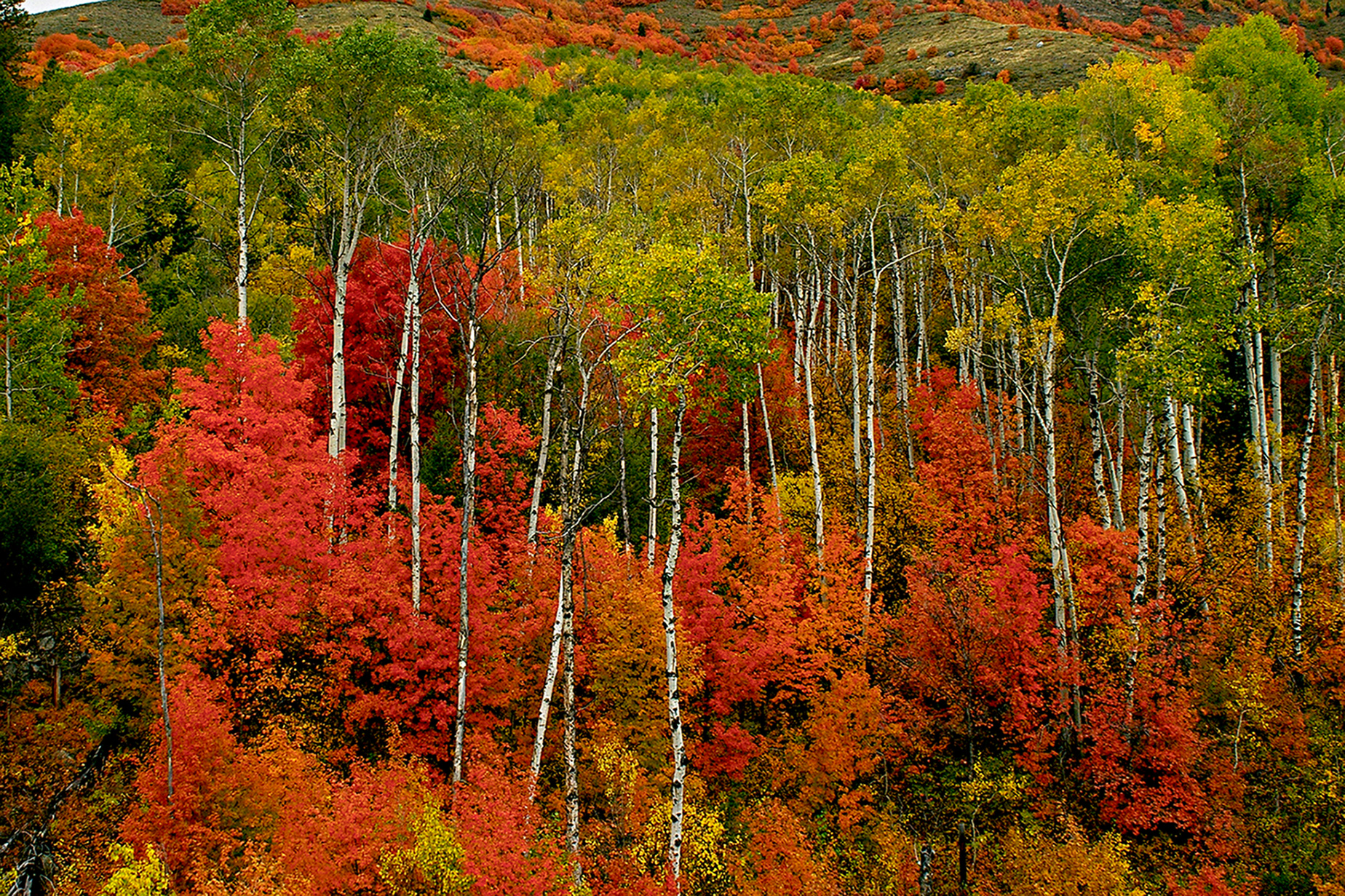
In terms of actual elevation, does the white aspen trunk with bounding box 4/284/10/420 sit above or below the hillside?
below

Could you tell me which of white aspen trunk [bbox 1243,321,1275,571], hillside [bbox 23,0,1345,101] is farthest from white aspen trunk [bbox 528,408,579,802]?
hillside [bbox 23,0,1345,101]

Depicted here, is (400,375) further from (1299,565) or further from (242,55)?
(1299,565)

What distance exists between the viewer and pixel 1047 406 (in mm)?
22094

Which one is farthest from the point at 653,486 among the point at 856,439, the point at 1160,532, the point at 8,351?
the point at 8,351

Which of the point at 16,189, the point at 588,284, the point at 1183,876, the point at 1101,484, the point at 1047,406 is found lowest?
the point at 1183,876

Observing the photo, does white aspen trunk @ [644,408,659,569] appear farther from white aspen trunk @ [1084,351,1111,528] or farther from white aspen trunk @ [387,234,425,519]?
white aspen trunk @ [1084,351,1111,528]

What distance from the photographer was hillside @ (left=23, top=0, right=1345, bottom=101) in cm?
9531

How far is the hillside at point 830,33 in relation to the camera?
313 ft

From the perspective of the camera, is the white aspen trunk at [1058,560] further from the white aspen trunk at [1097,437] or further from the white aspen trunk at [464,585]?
the white aspen trunk at [464,585]

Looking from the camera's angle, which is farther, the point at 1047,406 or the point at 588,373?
the point at 1047,406

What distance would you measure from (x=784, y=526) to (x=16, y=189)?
81.7 ft

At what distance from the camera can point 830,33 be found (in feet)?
462

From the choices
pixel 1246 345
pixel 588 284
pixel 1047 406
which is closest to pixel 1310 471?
pixel 1246 345

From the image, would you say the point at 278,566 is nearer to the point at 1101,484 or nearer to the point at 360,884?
the point at 360,884
